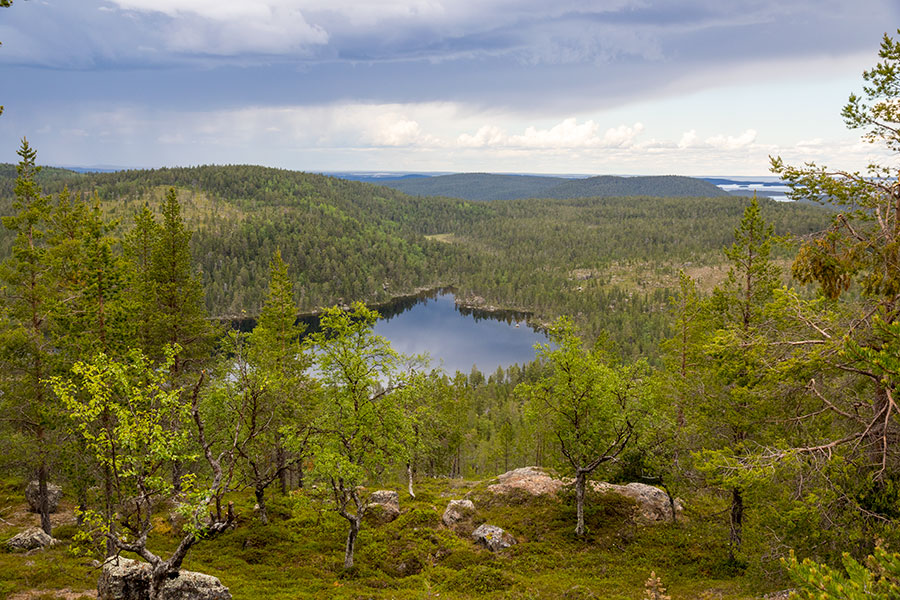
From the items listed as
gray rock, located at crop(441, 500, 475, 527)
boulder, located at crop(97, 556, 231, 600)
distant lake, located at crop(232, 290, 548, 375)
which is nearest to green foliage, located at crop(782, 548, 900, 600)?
boulder, located at crop(97, 556, 231, 600)

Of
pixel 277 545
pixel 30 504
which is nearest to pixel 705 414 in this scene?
pixel 277 545

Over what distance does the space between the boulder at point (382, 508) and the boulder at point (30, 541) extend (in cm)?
1546

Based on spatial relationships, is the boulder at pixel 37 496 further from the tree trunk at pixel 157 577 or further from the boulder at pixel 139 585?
the tree trunk at pixel 157 577

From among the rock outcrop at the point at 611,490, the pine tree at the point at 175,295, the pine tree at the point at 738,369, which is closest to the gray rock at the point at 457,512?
the rock outcrop at the point at 611,490

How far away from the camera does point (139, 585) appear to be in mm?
15797

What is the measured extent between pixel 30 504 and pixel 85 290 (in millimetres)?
18662

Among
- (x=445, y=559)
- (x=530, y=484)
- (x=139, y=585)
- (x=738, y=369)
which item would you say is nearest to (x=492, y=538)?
(x=445, y=559)

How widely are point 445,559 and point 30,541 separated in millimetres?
19567

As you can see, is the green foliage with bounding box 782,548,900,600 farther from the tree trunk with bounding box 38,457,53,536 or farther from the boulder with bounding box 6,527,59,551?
the tree trunk with bounding box 38,457,53,536

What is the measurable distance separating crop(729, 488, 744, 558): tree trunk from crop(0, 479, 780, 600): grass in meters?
0.69

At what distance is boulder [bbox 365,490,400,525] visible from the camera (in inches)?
1129

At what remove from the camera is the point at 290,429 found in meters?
20.6

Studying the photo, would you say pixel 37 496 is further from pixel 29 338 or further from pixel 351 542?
pixel 351 542

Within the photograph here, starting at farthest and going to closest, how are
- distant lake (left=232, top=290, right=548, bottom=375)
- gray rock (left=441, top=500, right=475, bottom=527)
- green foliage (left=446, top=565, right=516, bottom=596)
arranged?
distant lake (left=232, top=290, right=548, bottom=375) → gray rock (left=441, top=500, right=475, bottom=527) → green foliage (left=446, top=565, right=516, bottom=596)
